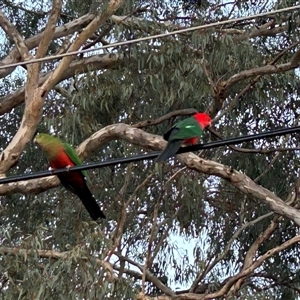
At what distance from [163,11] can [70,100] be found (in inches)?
52.5

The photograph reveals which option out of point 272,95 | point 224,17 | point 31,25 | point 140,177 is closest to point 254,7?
point 224,17

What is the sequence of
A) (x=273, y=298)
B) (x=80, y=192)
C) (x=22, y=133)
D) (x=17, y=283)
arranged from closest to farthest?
(x=80, y=192), (x=17, y=283), (x=22, y=133), (x=273, y=298)

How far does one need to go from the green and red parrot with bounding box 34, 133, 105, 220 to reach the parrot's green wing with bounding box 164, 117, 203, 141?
3.22ft

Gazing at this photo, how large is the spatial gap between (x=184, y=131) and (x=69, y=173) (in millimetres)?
1107

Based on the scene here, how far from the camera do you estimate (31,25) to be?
9227mm

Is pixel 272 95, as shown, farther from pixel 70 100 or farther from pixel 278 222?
pixel 70 100

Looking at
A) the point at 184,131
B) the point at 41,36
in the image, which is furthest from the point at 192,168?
the point at 41,36

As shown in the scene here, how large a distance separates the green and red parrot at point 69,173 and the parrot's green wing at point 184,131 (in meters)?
0.98

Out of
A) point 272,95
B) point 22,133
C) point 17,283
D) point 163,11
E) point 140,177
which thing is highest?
point 163,11

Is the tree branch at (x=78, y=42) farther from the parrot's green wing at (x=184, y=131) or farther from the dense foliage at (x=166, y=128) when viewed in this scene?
the parrot's green wing at (x=184, y=131)

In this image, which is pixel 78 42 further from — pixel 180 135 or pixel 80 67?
pixel 180 135

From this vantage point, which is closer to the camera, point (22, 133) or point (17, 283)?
point (17, 283)

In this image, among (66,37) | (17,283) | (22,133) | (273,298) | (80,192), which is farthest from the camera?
(66,37)

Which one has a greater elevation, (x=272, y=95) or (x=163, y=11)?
(x=163, y=11)
